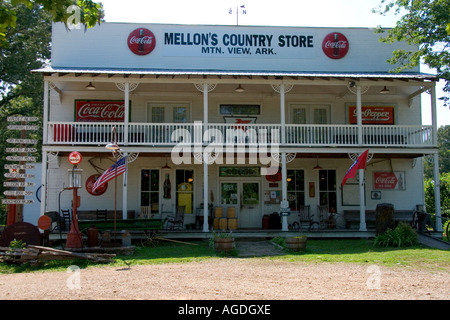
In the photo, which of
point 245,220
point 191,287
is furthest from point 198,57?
point 191,287

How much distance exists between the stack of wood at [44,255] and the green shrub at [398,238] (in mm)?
8688

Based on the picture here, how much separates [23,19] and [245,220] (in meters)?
20.1

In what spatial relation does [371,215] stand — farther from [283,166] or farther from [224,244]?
[224,244]

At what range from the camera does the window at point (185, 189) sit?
18797 mm

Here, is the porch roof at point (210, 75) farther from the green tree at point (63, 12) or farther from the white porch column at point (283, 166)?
the green tree at point (63, 12)

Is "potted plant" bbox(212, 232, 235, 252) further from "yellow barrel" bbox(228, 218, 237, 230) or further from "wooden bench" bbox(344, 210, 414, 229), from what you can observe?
"wooden bench" bbox(344, 210, 414, 229)

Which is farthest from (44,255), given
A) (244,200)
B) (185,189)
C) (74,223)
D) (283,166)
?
(244,200)

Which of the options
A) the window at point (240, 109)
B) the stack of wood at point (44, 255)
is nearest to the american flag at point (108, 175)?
the stack of wood at point (44, 255)

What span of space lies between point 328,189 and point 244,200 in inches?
A: 153

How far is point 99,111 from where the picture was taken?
18766 millimetres

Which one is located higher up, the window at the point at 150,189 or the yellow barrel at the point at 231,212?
the window at the point at 150,189

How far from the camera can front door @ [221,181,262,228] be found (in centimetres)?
1888

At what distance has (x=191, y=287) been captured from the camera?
27.1 feet
